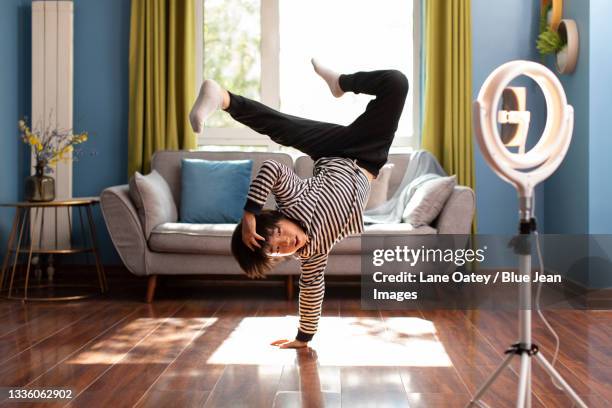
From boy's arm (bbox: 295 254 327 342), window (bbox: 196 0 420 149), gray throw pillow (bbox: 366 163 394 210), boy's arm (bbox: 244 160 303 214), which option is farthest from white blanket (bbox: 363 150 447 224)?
boy's arm (bbox: 244 160 303 214)

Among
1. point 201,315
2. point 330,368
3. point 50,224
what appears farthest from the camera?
point 50,224

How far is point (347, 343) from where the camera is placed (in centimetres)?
346

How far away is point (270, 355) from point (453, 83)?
2951 millimetres

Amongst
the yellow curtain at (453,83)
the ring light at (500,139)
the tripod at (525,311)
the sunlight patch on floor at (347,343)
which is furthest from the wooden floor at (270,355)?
the yellow curtain at (453,83)

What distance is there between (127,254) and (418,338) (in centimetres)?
197

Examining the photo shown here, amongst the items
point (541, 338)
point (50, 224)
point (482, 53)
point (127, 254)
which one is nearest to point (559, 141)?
point (541, 338)

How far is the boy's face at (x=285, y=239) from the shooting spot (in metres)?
2.44

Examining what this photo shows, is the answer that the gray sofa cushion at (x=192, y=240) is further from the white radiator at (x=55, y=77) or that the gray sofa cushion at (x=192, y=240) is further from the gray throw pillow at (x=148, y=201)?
the white radiator at (x=55, y=77)

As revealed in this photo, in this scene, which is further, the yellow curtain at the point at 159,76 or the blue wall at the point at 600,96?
the yellow curtain at the point at 159,76

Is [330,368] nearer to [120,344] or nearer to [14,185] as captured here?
[120,344]

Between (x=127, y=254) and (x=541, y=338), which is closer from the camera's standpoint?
(x=541, y=338)

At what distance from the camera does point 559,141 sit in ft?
5.90

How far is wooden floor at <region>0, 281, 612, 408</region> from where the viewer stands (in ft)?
8.59

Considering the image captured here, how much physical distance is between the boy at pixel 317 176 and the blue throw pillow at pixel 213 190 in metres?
2.32
